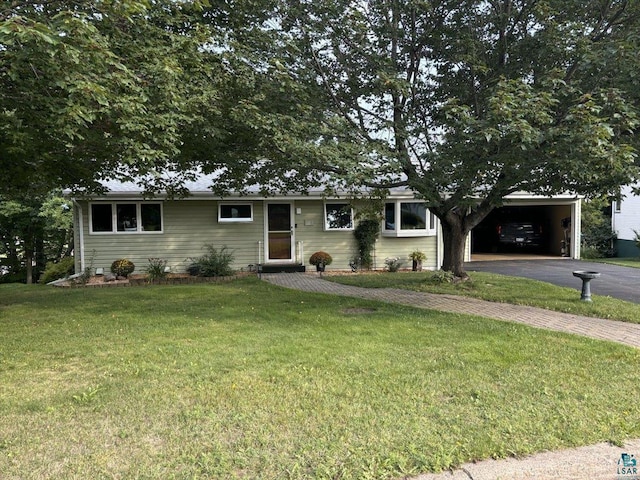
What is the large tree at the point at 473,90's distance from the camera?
573cm

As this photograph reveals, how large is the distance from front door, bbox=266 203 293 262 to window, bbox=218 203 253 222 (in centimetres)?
64

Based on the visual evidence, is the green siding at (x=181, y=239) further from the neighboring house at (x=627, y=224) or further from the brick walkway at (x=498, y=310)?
the neighboring house at (x=627, y=224)

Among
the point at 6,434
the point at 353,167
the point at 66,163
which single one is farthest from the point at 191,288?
the point at 6,434

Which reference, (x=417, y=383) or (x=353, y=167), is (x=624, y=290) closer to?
(x=353, y=167)

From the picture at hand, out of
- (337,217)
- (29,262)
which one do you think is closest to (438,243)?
(337,217)

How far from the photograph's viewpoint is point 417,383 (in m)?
3.97

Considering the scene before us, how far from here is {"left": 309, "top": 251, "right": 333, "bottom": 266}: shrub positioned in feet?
44.5

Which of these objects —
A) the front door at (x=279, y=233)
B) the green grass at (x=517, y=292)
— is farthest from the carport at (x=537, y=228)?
the front door at (x=279, y=233)

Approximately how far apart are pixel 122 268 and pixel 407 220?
901cm

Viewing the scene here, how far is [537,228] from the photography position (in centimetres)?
2038

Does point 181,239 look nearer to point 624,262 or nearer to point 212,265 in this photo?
point 212,265

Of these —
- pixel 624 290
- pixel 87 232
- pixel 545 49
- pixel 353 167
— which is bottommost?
pixel 624 290

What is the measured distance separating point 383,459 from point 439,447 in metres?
0.41

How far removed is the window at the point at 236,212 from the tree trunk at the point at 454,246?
6.24 metres
